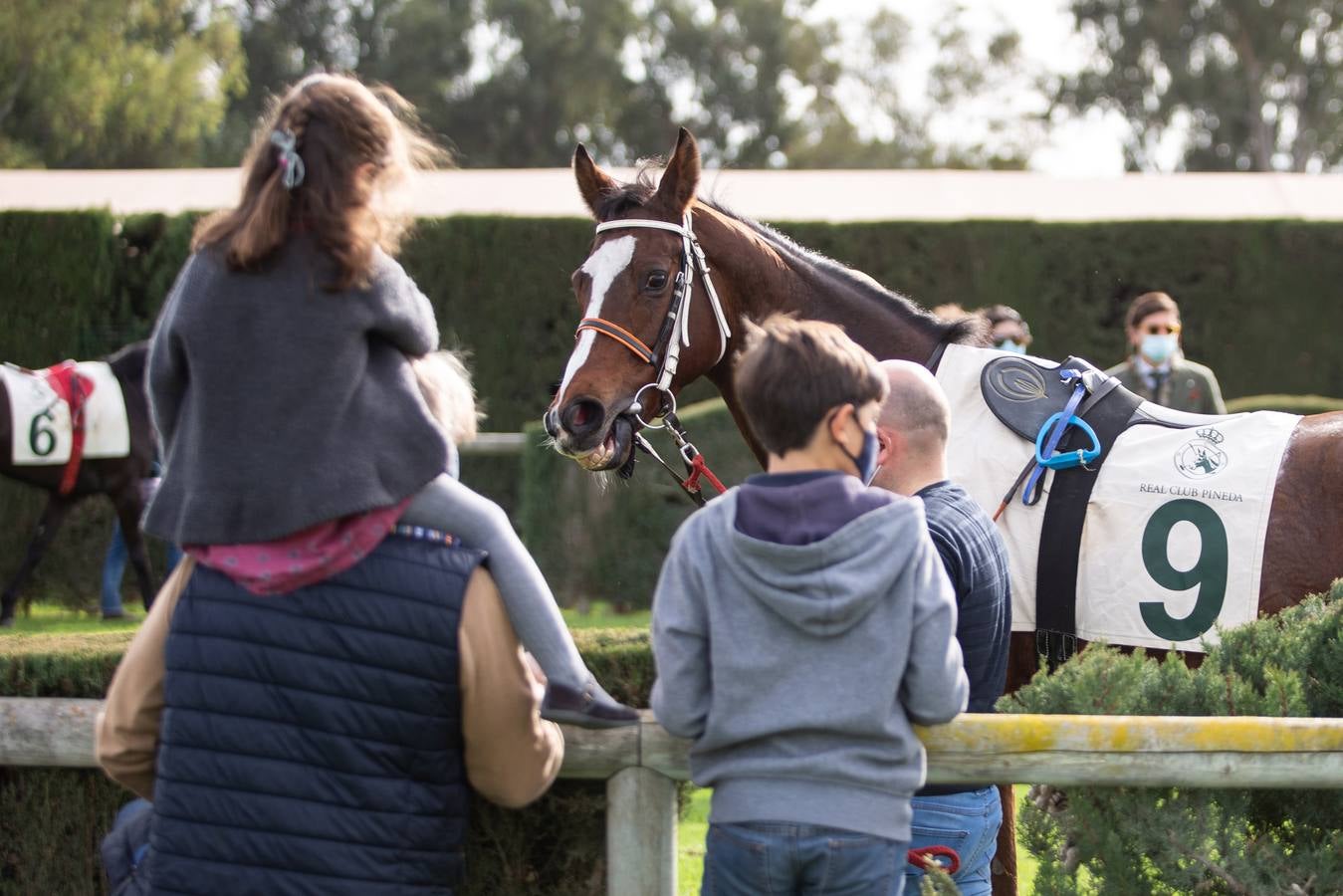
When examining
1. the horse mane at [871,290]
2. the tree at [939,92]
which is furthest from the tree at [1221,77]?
the horse mane at [871,290]

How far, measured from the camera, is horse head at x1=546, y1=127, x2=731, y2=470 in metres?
3.60

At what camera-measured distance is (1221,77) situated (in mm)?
36125

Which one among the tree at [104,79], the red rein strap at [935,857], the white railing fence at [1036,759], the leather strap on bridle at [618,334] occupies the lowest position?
the red rein strap at [935,857]

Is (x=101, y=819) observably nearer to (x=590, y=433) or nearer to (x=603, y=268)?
(x=590, y=433)

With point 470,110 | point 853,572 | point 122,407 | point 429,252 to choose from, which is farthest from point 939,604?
point 470,110

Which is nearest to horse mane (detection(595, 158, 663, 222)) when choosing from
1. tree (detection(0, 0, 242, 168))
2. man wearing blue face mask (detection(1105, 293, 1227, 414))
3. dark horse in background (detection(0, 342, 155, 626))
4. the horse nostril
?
the horse nostril

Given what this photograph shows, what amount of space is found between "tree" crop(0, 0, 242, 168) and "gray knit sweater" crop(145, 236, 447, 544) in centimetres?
2297

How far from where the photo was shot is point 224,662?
1.96 metres

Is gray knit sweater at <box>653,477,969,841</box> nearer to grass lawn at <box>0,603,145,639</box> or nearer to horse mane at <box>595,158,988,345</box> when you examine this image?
horse mane at <box>595,158,988,345</box>

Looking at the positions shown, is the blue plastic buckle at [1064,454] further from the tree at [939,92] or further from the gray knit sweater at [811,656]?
the tree at [939,92]

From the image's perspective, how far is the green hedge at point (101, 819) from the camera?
250 cm

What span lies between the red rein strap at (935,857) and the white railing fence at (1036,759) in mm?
226

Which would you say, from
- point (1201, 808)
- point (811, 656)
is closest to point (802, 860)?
point (811, 656)

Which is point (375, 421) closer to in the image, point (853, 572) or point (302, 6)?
point (853, 572)
